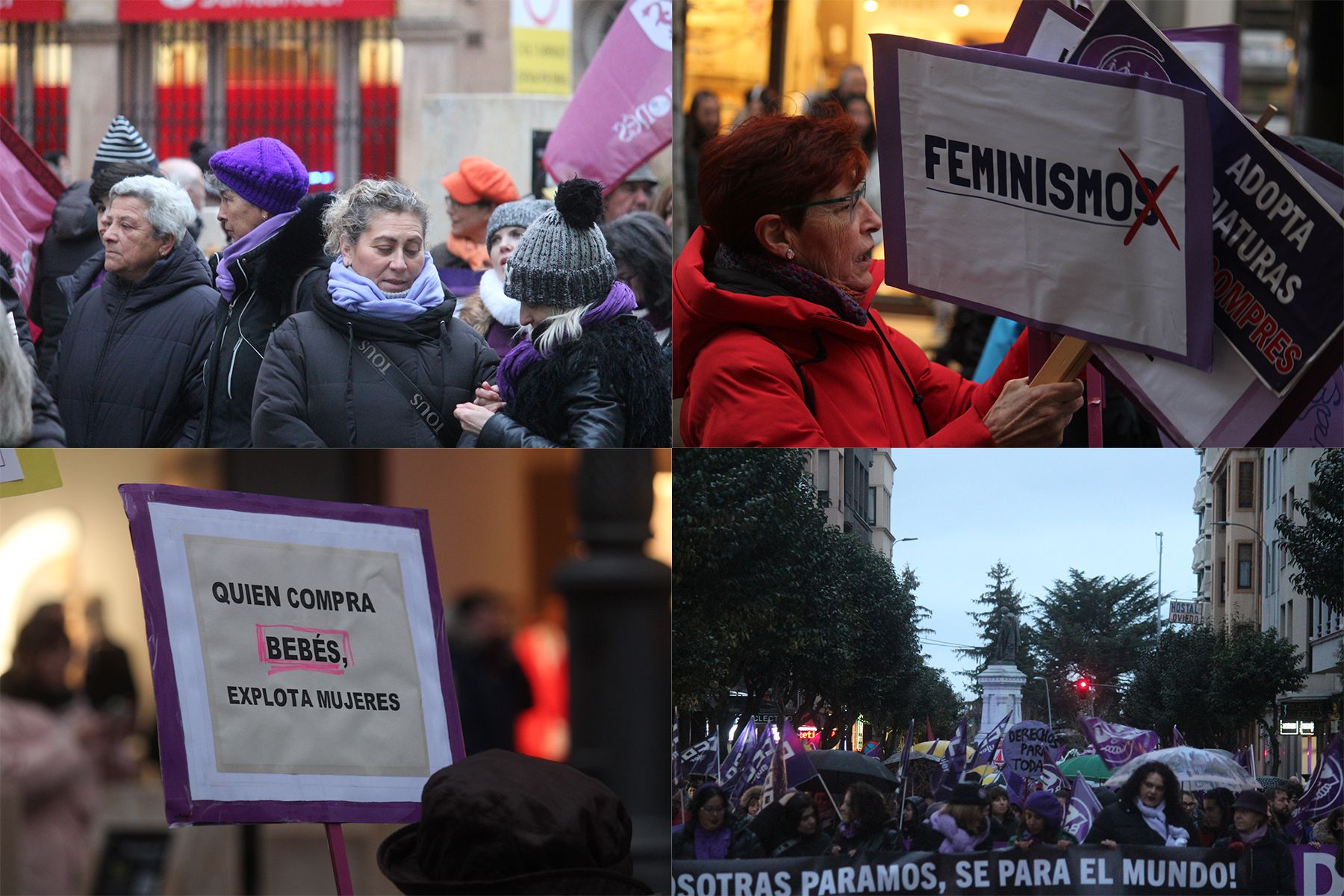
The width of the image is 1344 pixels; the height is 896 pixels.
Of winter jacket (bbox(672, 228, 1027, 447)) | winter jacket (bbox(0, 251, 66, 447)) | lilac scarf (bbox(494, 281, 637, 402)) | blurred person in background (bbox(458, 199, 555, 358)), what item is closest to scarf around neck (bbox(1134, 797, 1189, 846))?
winter jacket (bbox(672, 228, 1027, 447))

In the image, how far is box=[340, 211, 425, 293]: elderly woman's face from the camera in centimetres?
389

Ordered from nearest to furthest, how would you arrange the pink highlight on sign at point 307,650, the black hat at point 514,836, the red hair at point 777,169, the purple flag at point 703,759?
1. the black hat at point 514,836
2. the red hair at point 777,169
3. the pink highlight on sign at point 307,650
4. the purple flag at point 703,759

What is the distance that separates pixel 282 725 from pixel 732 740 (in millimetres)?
1132

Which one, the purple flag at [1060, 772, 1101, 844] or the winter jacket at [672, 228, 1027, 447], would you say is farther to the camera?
the purple flag at [1060, 772, 1101, 844]

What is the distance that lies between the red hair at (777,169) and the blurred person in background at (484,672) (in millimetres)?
1155

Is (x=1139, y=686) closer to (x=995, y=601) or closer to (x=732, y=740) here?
(x=995, y=601)

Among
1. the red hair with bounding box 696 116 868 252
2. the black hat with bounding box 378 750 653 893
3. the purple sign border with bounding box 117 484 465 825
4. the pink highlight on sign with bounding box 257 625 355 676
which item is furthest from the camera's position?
the pink highlight on sign with bounding box 257 625 355 676

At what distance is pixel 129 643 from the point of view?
391cm

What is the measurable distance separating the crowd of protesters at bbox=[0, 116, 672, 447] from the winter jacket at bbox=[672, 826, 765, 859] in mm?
1026

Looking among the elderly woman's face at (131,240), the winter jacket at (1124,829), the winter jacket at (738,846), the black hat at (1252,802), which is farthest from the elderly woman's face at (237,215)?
the black hat at (1252,802)

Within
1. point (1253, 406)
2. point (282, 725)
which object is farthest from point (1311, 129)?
point (282, 725)

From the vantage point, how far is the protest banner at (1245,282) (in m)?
3.63

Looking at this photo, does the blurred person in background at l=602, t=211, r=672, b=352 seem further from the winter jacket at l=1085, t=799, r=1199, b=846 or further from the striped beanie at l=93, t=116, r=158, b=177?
the winter jacket at l=1085, t=799, r=1199, b=846

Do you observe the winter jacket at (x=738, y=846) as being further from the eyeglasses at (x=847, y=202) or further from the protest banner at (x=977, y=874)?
the eyeglasses at (x=847, y=202)
